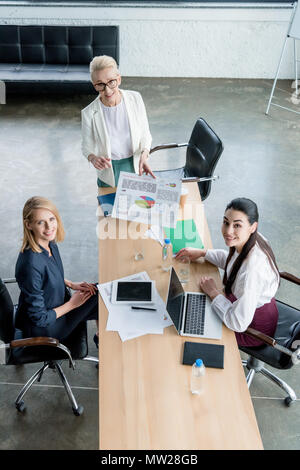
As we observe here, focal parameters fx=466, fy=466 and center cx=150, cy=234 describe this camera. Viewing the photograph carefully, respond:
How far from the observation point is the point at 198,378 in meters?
2.27

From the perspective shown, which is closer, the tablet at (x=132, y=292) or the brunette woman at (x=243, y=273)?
the brunette woman at (x=243, y=273)

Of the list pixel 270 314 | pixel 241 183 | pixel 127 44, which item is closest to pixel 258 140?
pixel 241 183

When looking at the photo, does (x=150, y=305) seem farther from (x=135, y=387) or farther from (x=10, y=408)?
(x=10, y=408)

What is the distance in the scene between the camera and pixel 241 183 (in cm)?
510

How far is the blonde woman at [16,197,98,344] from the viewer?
2611 mm

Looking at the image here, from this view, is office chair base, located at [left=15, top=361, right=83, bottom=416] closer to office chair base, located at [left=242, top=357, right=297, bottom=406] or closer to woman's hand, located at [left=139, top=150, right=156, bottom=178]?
office chair base, located at [left=242, top=357, right=297, bottom=406]

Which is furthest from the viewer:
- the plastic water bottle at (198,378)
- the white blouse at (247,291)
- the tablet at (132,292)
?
the tablet at (132,292)

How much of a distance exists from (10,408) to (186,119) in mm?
4316

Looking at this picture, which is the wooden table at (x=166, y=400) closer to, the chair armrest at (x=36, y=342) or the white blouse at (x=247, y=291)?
the white blouse at (x=247, y=291)

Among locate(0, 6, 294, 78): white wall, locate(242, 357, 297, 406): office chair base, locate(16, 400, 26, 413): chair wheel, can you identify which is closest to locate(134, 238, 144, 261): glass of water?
locate(242, 357, 297, 406): office chair base

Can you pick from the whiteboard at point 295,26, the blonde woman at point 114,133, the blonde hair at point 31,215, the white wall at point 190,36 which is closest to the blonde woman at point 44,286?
the blonde hair at point 31,215

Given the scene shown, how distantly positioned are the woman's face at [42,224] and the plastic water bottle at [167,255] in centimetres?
70

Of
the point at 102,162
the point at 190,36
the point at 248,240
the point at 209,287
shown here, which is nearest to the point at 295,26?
the point at 190,36

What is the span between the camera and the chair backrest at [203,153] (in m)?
3.73
